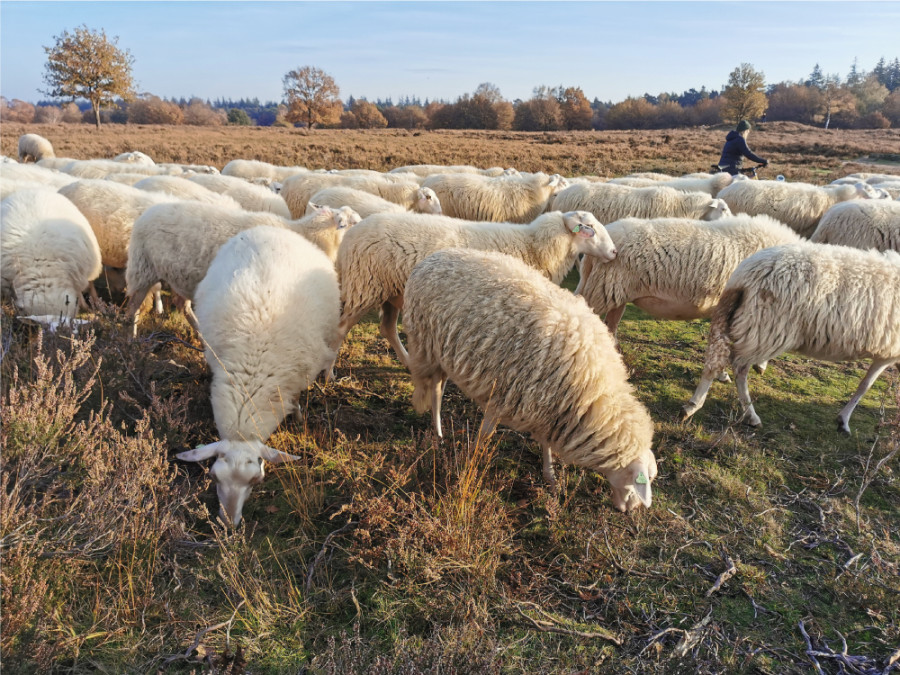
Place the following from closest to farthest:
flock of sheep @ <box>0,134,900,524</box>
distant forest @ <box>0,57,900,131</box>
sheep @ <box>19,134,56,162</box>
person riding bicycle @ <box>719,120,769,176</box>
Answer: flock of sheep @ <box>0,134,900,524</box>, person riding bicycle @ <box>719,120,769,176</box>, sheep @ <box>19,134,56,162</box>, distant forest @ <box>0,57,900,131</box>

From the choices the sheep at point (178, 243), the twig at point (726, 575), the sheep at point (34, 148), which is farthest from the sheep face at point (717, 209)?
the sheep at point (34, 148)

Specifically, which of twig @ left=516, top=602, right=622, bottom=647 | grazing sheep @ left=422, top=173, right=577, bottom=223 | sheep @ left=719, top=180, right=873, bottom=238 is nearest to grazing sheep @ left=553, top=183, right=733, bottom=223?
grazing sheep @ left=422, top=173, right=577, bottom=223

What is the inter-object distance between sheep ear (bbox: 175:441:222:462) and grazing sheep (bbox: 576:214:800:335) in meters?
3.93

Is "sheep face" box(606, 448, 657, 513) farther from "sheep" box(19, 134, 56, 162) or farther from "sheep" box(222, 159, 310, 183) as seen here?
"sheep" box(19, 134, 56, 162)

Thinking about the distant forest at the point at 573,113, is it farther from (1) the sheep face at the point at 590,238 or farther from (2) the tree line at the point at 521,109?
(1) the sheep face at the point at 590,238

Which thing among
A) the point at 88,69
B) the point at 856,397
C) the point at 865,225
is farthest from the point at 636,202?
the point at 88,69

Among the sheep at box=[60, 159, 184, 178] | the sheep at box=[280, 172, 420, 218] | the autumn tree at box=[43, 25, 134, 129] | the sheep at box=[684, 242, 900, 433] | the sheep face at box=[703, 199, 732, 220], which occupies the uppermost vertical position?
the autumn tree at box=[43, 25, 134, 129]

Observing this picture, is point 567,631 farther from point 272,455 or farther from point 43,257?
point 43,257

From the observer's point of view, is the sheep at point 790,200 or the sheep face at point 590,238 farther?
the sheep at point 790,200

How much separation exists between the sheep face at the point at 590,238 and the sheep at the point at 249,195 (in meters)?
4.56

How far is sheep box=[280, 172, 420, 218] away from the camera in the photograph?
857 centimetres

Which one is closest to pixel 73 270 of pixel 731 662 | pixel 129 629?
pixel 129 629

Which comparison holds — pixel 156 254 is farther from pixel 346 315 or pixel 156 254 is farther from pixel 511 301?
pixel 511 301

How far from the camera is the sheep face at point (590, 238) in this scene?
5082 mm
